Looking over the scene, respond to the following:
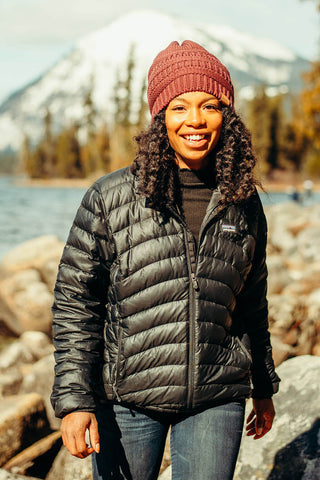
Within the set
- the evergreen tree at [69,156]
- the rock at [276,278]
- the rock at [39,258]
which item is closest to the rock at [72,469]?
the rock at [276,278]

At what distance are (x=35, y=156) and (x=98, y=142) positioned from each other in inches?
979

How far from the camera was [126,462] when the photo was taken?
1.93m

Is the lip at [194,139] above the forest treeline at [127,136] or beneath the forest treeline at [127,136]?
beneath

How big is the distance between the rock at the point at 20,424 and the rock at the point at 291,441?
1.63 metres

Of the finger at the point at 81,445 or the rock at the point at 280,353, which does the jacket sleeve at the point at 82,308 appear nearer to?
the finger at the point at 81,445

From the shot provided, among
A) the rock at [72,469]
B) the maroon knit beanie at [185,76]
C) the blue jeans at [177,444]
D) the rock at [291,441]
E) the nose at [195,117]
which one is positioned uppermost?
the maroon knit beanie at [185,76]

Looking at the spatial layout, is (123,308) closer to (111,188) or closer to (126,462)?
(111,188)

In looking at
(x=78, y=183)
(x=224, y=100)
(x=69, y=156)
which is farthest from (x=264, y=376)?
(x=69, y=156)

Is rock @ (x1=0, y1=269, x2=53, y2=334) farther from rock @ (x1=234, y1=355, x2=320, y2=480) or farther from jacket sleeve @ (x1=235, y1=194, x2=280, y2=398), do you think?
jacket sleeve @ (x1=235, y1=194, x2=280, y2=398)

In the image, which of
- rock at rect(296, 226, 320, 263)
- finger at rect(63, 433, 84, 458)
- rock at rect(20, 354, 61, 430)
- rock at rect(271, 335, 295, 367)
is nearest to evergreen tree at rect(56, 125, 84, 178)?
rock at rect(296, 226, 320, 263)

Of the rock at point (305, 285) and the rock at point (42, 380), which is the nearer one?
the rock at point (42, 380)

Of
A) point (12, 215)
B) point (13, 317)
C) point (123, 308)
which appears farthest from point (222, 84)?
point (12, 215)

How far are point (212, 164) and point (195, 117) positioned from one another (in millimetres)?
220

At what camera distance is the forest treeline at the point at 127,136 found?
24041 millimetres
